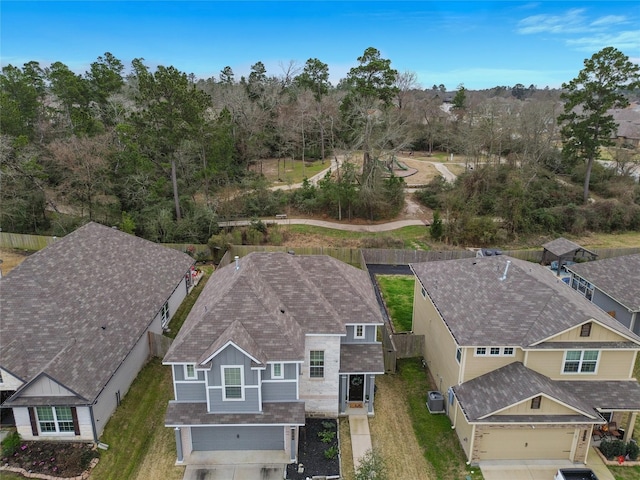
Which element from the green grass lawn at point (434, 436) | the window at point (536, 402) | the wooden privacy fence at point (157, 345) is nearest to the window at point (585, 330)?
the window at point (536, 402)

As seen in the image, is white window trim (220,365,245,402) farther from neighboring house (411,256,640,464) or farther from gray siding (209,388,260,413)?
neighboring house (411,256,640,464)

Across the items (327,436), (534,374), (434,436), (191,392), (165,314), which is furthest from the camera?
(165,314)

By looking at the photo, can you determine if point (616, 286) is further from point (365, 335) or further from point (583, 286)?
point (365, 335)

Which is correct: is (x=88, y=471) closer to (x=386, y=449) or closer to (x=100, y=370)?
(x=100, y=370)

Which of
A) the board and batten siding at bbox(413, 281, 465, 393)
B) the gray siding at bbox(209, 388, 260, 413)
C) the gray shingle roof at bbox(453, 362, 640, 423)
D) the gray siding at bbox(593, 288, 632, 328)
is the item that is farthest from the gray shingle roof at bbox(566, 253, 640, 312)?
the gray siding at bbox(209, 388, 260, 413)

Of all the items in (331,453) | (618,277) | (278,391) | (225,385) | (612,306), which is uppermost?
(618,277)

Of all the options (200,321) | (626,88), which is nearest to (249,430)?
(200,321)

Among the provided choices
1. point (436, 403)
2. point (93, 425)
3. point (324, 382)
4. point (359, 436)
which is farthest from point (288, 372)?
point (93, 425)
